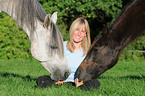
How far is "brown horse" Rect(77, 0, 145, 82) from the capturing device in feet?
5.63

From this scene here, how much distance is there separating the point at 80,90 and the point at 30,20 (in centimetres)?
140

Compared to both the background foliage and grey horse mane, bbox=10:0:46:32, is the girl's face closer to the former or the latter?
grey horse mane, bbox=10:0:46:32

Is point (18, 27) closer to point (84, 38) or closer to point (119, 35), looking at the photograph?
point (84, 38)

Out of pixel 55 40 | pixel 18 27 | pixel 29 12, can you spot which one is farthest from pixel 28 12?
pixel 18 27

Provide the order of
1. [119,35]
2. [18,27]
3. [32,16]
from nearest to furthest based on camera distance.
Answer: [119,35] < [32,16] < [18,27]

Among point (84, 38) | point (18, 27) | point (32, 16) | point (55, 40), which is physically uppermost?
point (32, 16)

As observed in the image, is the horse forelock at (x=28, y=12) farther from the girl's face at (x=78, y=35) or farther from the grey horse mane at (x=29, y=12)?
the girl's face at (x=78, y=35)

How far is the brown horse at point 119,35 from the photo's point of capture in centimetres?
172

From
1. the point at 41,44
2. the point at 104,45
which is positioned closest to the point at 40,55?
the point at 41,44

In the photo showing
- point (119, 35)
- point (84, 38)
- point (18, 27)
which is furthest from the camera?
point (18, 27)

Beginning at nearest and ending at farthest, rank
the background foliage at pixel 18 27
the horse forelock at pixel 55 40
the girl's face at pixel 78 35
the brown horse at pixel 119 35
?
the brown horse at pixel 119 35 < the horse forelock at pixel 55 40 < the girl's face at pixel 78 35 < the background foliage at pixel 18 27

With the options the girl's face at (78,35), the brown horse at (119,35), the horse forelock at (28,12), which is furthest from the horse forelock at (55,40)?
the girl's face at (78,35)

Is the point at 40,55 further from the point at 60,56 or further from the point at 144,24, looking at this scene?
the point at 144,24

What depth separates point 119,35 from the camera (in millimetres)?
1743
